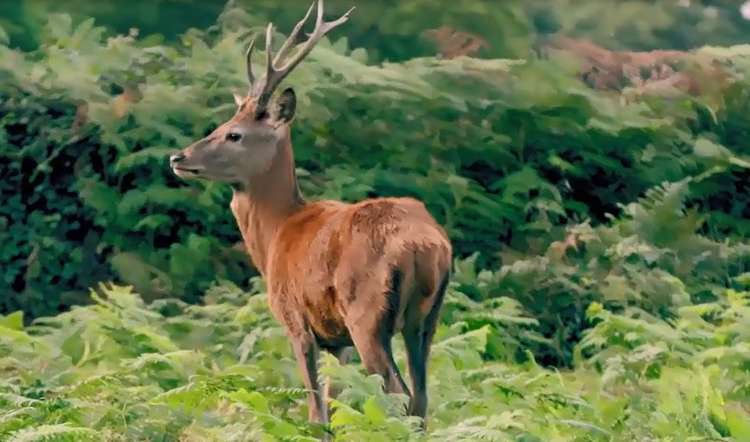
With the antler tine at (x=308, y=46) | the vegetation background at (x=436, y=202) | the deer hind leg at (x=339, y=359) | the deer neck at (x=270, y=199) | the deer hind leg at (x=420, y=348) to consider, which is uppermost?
the antler tine at (x=308, y=46)

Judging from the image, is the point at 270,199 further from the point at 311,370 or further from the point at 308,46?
the point at 311,370

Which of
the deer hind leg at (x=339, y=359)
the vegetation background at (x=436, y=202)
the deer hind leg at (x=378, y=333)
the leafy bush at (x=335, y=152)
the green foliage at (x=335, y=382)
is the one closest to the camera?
the green foliage at (x=335, y=382)

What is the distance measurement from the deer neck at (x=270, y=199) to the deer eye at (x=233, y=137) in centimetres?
20

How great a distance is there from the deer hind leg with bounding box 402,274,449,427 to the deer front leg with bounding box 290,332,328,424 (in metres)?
0.48

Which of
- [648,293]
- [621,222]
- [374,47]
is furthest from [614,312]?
[374,47]

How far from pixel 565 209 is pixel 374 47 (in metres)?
6.24

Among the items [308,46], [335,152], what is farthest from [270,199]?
[335,152]

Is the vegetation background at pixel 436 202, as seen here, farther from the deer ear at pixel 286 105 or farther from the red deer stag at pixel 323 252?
the deer ear at pixel 286 105

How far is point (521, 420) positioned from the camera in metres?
6.88

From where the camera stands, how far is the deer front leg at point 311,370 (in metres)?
7.59

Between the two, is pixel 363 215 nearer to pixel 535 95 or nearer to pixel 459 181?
pixel 459 181

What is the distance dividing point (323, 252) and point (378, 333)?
1.70ft

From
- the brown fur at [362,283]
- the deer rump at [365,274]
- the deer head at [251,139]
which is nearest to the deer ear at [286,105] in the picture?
the deer head at [251,139]

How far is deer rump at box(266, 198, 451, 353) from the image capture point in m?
7.13
